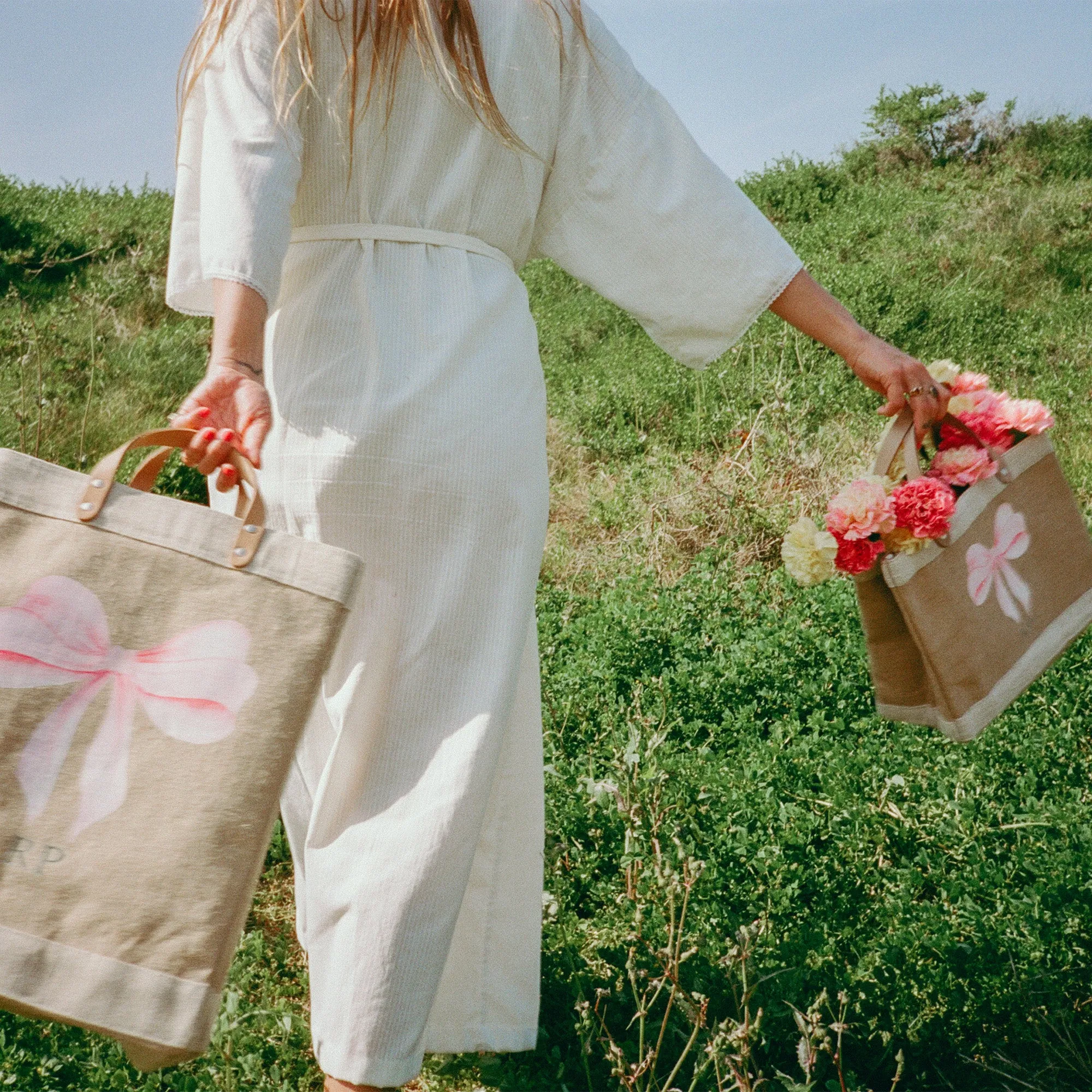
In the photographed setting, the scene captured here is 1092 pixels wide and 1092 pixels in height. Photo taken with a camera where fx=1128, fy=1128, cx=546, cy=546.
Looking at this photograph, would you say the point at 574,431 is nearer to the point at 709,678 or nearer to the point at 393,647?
the point at 709,678

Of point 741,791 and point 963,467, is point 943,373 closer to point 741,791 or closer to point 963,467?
point 963,467

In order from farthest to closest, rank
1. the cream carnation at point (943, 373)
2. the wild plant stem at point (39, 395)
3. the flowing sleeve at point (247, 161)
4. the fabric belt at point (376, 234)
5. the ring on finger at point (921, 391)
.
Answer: the wild plant stem at point (39, 395), the cream carnation at point (943, 373), the ring on finger at point (921, 391), the fabric belt at point (376, 234), the flowing sleeve at point (247, 161)

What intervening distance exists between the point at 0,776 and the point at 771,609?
322cm

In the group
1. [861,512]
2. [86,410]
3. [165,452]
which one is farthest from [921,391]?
[86,410]

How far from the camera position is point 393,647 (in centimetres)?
180

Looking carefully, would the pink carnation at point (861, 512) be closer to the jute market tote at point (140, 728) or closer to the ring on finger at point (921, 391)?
the ring on finger at point (921, 391)

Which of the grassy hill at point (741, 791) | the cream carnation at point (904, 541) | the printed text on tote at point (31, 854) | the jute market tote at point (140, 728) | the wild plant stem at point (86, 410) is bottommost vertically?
the wild plant stem at point (86, 410)

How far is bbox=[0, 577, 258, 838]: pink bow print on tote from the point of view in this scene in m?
1.47

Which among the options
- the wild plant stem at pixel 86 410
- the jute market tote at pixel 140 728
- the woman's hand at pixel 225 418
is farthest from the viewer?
the wild plant stem at pixel 86 410

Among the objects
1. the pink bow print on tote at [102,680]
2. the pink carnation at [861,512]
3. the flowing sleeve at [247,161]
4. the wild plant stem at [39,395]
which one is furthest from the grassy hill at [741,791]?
the flowing sleeve at [247,161]

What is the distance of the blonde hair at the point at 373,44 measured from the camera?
1.75 metres

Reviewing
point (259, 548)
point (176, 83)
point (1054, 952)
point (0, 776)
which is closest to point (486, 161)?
point (176, 83)

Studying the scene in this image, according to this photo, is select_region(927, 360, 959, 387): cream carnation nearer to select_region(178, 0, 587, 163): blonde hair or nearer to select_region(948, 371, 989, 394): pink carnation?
select_region(948, 371, 989, 394): pink carnation

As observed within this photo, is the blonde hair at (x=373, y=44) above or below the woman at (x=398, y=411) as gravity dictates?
above
